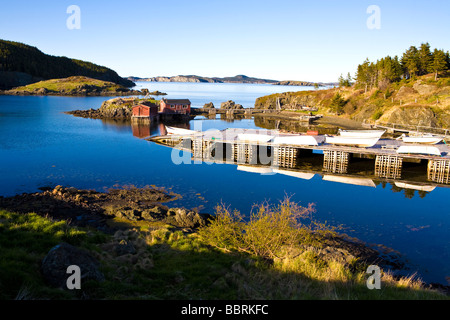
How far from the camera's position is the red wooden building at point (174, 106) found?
88312 millimetres

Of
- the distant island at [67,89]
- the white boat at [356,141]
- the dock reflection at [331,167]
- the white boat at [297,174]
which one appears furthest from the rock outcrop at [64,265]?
the distant island at [67,89]

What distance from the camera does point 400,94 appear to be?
7806 centimetres

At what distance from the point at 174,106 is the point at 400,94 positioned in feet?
188

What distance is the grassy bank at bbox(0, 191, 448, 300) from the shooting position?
9.95 meters

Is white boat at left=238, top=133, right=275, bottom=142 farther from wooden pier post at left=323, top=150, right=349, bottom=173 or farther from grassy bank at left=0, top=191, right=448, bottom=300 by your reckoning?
grassy bank at left=0, top=191, right=448, bottom=300

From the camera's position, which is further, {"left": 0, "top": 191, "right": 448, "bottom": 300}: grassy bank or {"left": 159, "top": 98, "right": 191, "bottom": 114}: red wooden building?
{"left": 159, "top": 98, "right": 191, "bottom": 114}: red wooden building

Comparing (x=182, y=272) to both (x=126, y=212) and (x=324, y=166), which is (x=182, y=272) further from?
(x=324, y=166)

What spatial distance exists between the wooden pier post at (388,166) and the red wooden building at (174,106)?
201 ft

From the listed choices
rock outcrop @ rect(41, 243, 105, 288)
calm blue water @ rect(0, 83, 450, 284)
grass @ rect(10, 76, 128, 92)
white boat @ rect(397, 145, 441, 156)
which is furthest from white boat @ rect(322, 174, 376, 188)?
grass @ rect(10, 76, 128, 92)

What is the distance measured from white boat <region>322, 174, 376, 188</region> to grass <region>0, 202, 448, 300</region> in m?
20.7

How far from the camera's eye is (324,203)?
96.8 feet

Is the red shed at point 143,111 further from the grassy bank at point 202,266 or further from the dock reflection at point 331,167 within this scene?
the grassy bank at point 202,266
